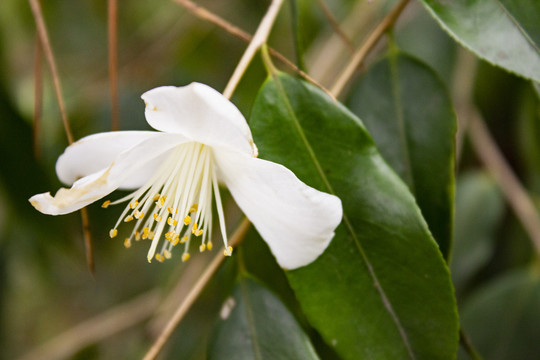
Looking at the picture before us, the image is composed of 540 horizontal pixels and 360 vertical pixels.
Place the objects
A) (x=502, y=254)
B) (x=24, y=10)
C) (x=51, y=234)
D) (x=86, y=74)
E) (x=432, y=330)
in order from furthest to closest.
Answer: (x=86, y=74), (x=24, y=10), (x=502, y=254), (x=51, y=234), (x=432, y=330)

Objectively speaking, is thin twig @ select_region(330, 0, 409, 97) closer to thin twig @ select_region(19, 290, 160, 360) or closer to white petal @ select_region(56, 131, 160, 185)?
white petal @ select_region(56, 131, 160, 185)

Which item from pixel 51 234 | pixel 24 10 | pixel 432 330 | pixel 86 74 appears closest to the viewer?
pixel 432 330

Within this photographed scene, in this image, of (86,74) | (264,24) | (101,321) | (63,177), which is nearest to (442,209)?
(264,24)

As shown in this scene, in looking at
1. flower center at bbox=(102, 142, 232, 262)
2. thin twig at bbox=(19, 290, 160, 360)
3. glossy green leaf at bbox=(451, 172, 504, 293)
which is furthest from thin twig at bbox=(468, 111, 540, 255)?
thin twig at bbox=(19, 290, 160, 360)

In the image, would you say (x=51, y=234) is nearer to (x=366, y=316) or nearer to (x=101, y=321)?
(x=101, y=321)

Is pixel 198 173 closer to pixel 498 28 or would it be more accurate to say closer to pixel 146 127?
pixel 498 28

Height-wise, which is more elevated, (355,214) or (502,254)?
(355,214)

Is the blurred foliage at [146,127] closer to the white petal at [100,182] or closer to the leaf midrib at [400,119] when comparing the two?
the leaf midrib at [400,119]
